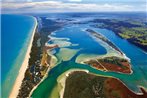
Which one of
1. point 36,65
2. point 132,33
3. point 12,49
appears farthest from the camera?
point 132,33

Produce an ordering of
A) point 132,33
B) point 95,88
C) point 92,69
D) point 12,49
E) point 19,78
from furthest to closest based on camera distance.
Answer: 1. point 132,33
2. point 12,49
3. point 92,69
4. point 19,78
5. point 95,88

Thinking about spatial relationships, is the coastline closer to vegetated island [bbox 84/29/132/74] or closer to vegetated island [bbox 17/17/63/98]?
vegetated island [bbox 17/17/63/98]

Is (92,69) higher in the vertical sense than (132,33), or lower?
lower

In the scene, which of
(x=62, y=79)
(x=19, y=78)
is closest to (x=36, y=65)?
(x=19, y=78)

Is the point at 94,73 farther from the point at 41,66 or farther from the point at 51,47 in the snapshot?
the point at 51,47

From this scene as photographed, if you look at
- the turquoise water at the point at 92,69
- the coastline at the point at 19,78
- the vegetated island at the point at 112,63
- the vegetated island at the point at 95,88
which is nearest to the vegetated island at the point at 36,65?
the coastline at the point at 19,78

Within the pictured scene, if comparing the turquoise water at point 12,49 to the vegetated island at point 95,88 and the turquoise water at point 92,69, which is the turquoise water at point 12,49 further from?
the vegetated island at point 95,88

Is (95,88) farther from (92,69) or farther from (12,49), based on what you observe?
(12,49)
